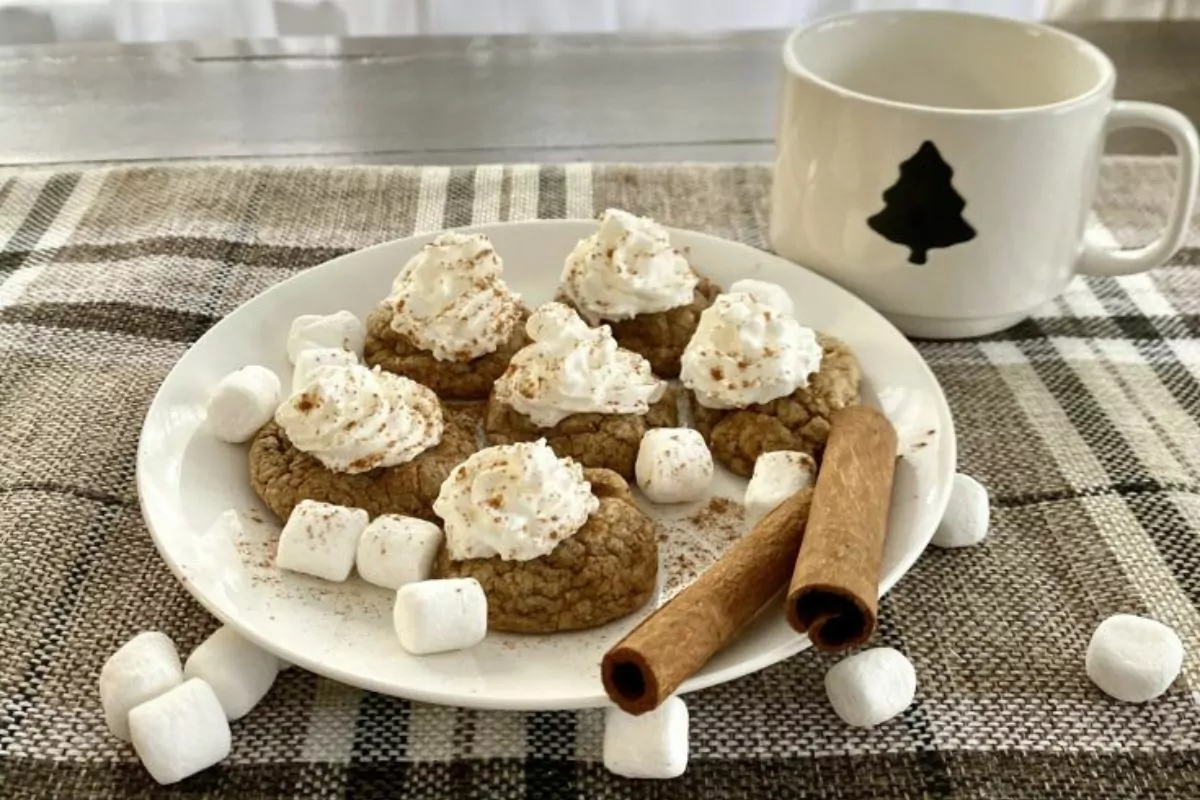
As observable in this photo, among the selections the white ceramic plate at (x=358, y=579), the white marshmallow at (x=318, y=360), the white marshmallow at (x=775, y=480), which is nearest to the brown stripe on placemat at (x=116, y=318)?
the white ceramic plate at (x=358, y=579)

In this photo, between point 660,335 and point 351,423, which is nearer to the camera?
point 351,423

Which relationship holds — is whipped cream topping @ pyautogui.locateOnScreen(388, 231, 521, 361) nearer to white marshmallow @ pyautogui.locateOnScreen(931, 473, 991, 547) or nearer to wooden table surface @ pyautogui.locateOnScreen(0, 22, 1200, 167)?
white marshmallow @ pyautogui.locateOnScreen(931, 473, 991, 547)

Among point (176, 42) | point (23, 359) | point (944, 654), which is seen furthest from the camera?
point (176, 42)

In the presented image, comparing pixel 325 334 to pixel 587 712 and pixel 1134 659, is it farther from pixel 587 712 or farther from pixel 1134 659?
pixel 1134 659

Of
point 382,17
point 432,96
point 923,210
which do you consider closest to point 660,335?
point 923,210

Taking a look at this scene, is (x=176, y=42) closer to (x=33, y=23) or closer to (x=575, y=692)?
(x=33, y=23)

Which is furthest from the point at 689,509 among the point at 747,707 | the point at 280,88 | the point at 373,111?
the point at 280,88
